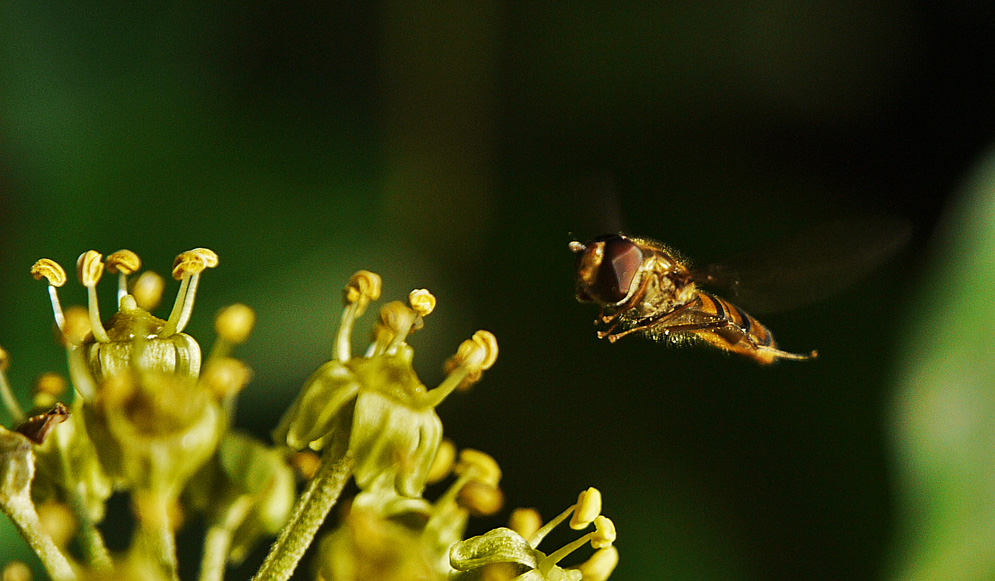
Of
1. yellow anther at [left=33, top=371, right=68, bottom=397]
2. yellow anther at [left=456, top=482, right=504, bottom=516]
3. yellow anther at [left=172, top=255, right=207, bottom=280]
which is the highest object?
yellow anther at [left=172, top=255, right=207, bottom=280]

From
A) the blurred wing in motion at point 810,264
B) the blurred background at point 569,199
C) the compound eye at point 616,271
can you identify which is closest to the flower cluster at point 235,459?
the compound eye at point 616,271

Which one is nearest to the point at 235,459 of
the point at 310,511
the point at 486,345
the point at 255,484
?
the point at 255,484

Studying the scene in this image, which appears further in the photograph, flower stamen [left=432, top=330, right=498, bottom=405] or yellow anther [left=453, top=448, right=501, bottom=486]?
yellow anther [left=453, top=448, right=501, bottom=486]

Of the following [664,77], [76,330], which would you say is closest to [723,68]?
[664,77]

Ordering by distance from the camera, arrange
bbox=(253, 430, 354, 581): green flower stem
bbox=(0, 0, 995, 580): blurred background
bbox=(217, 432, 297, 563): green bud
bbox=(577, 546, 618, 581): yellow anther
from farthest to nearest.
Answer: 1. bbox=(0, 0, 995, 580): blurred background
2. bbox=(217, 432, 297, 563): green bud
3. bbox=(577, 546, 618, 581): yellow anther
4. bbox=(253, 430, 354, 581): green flower stem

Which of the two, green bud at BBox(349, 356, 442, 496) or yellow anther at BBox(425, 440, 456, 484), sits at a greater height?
green bud at BBox(349, 356, 442, 496)

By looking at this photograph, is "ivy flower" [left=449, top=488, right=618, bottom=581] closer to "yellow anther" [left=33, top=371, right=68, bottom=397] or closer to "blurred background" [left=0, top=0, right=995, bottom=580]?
"yellow anther" [left=33, top=371, right=68, bottom=397]

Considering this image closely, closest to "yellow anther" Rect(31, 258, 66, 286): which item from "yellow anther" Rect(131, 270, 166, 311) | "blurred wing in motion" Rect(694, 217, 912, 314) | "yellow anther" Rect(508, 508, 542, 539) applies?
"yellow anther" Rect(131, 270, 166, 311)

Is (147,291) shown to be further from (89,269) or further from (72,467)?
(72,467)
